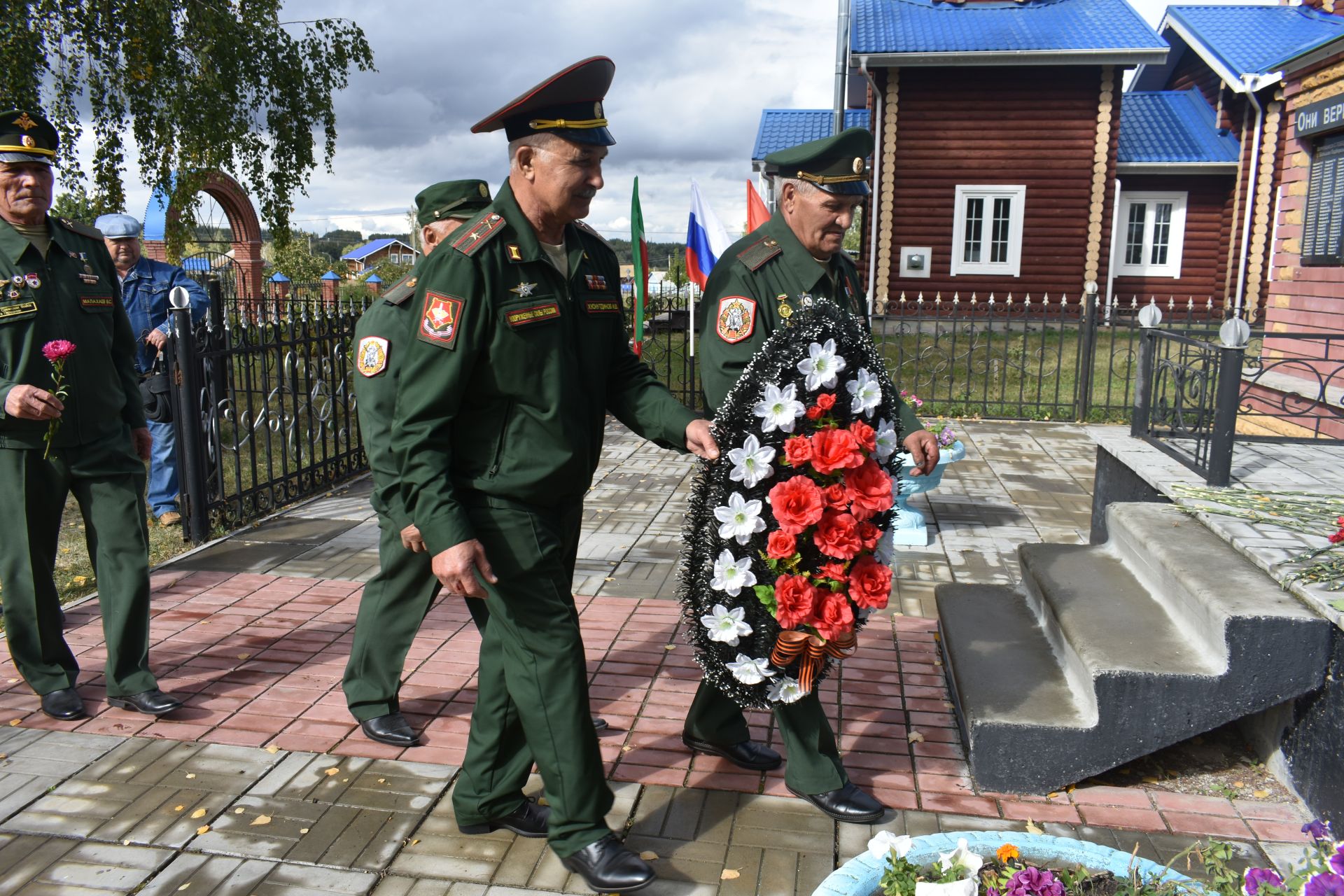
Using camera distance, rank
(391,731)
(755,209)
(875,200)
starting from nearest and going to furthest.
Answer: (391,731) → (755,209) → (875,200)

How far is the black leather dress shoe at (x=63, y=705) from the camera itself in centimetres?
371

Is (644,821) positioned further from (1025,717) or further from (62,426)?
(62,426)

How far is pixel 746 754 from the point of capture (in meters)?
3.41

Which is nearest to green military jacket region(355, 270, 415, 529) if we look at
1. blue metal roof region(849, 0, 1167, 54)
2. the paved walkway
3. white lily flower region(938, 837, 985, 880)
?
the paved walkway

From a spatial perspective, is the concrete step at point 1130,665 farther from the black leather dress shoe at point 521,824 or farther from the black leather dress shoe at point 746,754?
the black leather dress shoe at point 521,824

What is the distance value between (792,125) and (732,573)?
21.1 m

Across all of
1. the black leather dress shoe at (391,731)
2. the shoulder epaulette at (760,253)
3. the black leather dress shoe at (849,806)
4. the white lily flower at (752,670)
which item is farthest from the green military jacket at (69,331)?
the black leather dress shoe at (849,806)

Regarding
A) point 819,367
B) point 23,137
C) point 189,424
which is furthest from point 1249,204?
point 23,137

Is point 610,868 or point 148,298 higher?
point 148,298

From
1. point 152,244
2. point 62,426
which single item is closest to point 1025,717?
point 62,426

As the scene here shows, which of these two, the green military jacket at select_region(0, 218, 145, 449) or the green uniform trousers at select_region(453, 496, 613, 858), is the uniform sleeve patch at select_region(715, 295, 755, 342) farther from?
the green military jacket at select_region(0, 218, 145, 449)

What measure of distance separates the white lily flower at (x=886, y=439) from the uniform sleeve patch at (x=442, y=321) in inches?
48.2

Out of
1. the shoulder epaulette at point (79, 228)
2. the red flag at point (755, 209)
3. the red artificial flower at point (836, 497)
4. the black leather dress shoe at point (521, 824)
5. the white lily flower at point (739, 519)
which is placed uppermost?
the red flag at point (755, 209)

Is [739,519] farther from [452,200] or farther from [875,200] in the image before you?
[875,200]
